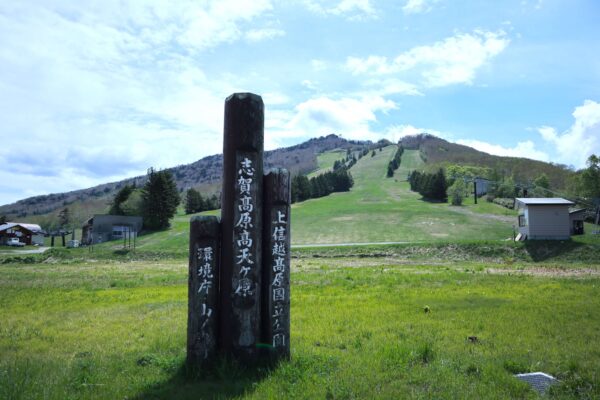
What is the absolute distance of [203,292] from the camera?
7.21 m

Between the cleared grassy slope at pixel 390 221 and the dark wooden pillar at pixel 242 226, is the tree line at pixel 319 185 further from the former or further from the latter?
the dark wooden pillar at pixel 242 226

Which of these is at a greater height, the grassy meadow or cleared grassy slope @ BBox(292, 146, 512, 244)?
cleared grassy slope @ BBox(292, 146, 512, 244)

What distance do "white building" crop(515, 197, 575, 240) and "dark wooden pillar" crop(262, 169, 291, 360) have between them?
36.6m

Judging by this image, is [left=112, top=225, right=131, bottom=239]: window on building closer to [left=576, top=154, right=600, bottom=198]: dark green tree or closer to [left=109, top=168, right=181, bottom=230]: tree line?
[left=109, top=168, right=181, bottom=230]: tree line

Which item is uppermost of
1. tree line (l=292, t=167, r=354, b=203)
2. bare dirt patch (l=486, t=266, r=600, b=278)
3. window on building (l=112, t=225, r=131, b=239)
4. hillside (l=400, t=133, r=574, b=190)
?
hillside (l=400, t=133, r=574, b=190)

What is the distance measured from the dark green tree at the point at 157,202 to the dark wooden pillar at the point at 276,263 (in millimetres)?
69158

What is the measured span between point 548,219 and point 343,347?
36013 millimetres

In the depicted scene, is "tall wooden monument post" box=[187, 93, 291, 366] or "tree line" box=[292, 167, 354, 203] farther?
"tree line" box=[292, 167, 354, 203]

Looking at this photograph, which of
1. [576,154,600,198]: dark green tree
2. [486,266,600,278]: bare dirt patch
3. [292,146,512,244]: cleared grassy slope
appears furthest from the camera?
[576,154,600,198]: dark green tree

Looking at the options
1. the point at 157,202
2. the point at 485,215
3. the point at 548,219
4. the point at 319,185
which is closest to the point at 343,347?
the point at 548,219

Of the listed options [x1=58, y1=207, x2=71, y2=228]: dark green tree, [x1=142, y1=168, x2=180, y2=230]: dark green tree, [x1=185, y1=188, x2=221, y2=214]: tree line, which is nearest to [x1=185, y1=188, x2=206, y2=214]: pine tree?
[x1=185, y1=188, x2=221, y2=214]: tree line

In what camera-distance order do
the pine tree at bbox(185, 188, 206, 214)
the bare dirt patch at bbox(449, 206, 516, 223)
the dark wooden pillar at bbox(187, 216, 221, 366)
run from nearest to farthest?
the dark wooden pillar at bbox(187, 216, 221, 366), the bare dirt patch at bbox(449, 206, 516, 223), the pine tree at bbox(185, 188, 206, 214)

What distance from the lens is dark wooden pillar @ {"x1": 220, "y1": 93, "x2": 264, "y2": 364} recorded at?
7.16 meters

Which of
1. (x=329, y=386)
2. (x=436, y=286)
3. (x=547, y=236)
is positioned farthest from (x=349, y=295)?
(x=547, y=236)
